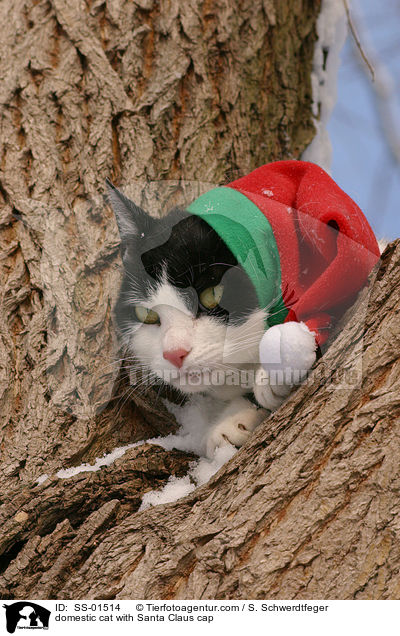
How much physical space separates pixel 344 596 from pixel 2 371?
1.06 metres

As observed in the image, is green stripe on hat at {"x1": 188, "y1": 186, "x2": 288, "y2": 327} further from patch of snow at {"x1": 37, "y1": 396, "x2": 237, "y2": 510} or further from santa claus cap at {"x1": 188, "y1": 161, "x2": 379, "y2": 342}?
patch of snow at {"x1": 37, "y1": 396, "x2": 237, "y2": 510}

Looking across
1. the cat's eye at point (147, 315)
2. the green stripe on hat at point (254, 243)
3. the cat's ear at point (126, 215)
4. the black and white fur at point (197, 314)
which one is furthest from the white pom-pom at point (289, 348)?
the cat's ear at point (126, 215)

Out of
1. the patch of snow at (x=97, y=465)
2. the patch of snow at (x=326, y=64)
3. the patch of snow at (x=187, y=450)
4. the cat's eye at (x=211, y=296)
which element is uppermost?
the patch of snow at (x=326, y=64)

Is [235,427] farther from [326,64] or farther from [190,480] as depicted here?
[326,64]

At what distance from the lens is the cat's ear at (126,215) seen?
165cm

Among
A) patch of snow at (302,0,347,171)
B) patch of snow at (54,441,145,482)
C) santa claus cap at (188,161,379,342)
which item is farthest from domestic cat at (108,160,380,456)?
patch of snow at (302,0,347,171)

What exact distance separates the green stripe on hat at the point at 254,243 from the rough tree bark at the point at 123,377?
0.27 meters

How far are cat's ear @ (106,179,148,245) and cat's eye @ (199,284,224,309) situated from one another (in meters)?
0.30

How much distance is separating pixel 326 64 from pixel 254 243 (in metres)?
1.33

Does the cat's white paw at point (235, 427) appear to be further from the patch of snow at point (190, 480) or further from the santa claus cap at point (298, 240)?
the santa claus cap at point (298, 240)

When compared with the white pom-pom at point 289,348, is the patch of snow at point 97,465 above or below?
below

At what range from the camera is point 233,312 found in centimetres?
152

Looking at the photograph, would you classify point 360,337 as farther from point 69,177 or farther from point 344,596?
point 69,177
